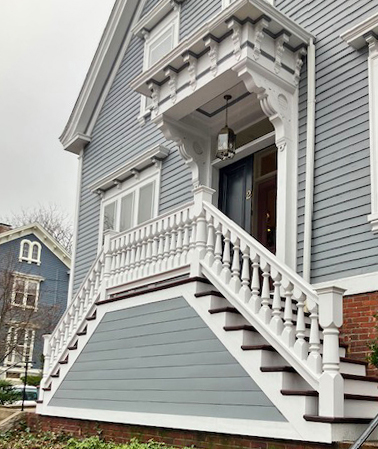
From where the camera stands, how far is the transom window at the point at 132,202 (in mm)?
12130

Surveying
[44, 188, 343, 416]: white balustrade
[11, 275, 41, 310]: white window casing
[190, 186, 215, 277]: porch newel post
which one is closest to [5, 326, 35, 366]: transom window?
[11, 275, 41, 310]: white window casing

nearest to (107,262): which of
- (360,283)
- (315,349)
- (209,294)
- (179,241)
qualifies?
(179,241)

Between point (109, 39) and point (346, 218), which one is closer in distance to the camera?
point (346, 218)

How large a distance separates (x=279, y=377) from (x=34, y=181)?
48429mm

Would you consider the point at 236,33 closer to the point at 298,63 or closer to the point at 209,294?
the point at 298,63

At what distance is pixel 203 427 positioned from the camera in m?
6.66

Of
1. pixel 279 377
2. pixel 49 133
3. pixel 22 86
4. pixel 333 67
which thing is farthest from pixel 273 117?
pixel 49 133

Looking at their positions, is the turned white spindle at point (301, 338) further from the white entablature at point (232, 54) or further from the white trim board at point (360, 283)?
the white entablature at point (232, 54)

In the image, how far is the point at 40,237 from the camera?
108 feet

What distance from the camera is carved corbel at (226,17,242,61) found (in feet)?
27.0

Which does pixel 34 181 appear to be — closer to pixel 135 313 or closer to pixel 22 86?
pixel 22 86

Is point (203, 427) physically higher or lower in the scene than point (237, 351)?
lower

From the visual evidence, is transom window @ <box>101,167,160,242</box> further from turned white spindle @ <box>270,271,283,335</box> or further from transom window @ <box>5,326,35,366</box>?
transom window @ <box>5,326,35,366</box>

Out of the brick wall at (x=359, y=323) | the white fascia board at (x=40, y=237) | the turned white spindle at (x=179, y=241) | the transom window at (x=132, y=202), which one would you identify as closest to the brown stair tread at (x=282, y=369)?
the brick wall at (x=359, y=323)
